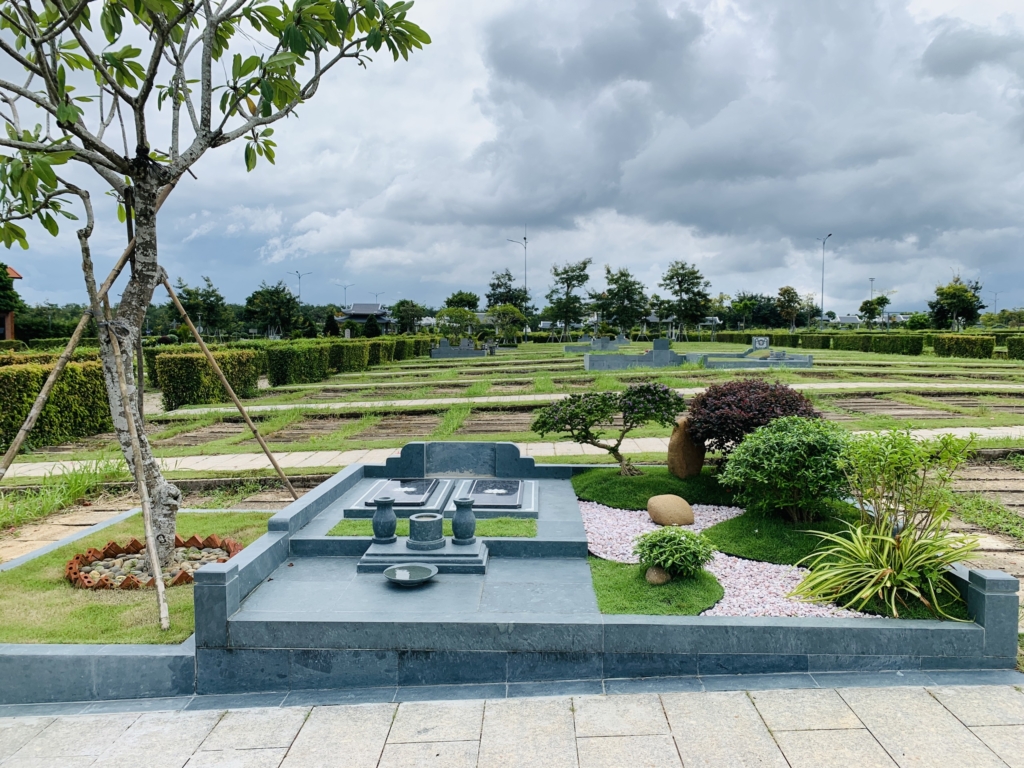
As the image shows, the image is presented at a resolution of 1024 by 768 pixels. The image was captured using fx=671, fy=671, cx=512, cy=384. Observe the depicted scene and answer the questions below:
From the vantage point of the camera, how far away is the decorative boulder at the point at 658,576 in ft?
15.5

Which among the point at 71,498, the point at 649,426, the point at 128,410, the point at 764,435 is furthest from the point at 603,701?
the point at 649,426

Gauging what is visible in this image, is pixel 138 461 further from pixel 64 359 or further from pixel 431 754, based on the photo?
pixel 431 754

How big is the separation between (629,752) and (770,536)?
2.98 meters

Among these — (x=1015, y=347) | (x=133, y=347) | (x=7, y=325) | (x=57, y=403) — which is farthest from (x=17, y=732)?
(x=7, y=325)

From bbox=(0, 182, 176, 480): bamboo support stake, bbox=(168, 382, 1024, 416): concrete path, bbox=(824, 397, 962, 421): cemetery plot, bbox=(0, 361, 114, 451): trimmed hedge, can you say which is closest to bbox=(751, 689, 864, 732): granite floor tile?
bbox=(0, 182, 176, 480): bamboo support stake

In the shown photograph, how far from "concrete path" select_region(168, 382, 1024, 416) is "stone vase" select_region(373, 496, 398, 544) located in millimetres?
10227

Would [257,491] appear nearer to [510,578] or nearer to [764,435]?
[510,578]

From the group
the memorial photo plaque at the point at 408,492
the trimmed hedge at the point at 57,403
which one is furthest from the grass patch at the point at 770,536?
the trimmed hedge at the point at 57,403

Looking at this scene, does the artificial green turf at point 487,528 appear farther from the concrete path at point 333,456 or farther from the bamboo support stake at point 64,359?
the concrete path at point 333,456

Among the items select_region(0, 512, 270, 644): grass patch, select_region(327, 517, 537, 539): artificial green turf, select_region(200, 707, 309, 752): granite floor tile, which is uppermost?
select_region(327, 517, 537, 539): artificial green turf

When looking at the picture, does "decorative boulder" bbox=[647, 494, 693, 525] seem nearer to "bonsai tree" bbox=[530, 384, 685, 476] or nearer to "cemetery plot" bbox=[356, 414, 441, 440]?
"bonsai tree" bbox=[530, 384, 685, 476]

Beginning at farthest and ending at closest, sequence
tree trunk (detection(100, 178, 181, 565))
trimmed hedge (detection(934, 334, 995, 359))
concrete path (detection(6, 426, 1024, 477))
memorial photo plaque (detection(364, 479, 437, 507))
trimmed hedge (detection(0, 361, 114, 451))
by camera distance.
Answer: trimmed hedge (detection(934, 334, 995, 359))
trimmed hedge (detection(0, 361, 114, 451))
concrete path (detection(6, 426, 1024, 477))
memorial photo plaque (detection(364, 479, 437, 507))
tree trunk (detection(100, 178, 181, 565))

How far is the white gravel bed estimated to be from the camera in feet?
14.6

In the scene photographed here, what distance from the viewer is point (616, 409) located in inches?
303
